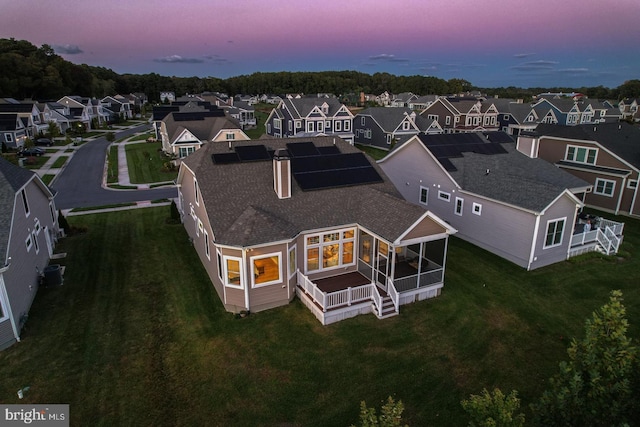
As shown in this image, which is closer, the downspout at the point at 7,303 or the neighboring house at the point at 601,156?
the downspout at the point at 7,303

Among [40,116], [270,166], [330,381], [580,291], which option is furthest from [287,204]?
[40,116]

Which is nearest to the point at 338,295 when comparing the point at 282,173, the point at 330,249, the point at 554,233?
the point at 330,249

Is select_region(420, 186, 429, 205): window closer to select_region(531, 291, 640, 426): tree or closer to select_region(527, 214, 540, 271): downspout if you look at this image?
select_region(527, 214, 540, 271): downspout

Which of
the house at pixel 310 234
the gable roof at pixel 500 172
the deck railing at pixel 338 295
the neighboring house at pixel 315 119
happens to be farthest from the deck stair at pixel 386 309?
the neighboring house at pixel 315 119

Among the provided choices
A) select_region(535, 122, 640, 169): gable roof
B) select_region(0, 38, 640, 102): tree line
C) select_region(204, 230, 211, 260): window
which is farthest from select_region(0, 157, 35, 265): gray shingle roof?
select_region(0, 38, 640, 102): tree line

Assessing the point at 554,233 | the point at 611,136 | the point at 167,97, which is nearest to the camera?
the point at 554,233

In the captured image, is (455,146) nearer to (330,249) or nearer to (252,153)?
(330,249)

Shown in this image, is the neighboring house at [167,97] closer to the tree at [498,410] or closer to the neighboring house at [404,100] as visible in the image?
the neighboring house at [404,100]

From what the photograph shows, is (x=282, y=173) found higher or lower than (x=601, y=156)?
higher
